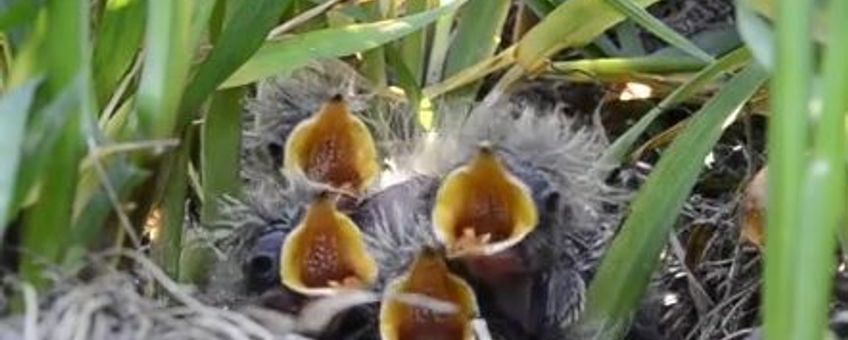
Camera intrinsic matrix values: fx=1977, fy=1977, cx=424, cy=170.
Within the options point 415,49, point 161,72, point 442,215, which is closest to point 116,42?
point 161,72

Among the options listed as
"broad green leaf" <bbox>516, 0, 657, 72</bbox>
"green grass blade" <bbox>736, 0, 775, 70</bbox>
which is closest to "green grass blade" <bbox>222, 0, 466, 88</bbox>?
"broad green leaf" <bbox>516, 0, 657, 72</bbox>

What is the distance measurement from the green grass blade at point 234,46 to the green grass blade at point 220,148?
9 centimetres

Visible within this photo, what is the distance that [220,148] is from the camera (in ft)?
2.84

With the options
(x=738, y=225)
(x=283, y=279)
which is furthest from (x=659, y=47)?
(x=283, y=279)

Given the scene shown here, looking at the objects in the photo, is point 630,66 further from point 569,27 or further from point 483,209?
point 483,209

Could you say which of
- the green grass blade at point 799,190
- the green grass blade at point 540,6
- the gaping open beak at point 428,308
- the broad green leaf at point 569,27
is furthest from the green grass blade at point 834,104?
the green grass blade at point 540,6

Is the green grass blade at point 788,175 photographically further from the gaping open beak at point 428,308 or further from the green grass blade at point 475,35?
the green grass blade at point 475,35

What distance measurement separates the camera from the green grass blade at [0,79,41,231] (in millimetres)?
625

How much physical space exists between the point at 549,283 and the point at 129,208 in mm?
199

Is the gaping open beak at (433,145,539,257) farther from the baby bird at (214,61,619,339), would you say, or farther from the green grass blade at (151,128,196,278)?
the green grass blade at (151,128,196,278)

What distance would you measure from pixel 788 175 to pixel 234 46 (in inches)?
10.4

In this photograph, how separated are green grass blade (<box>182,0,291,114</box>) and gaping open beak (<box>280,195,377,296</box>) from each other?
0.06m

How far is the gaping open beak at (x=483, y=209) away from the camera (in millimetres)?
750

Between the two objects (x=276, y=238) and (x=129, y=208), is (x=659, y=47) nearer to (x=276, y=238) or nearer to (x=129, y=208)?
(x=276, y=238)
